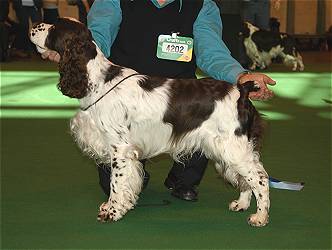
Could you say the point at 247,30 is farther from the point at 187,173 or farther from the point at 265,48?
the point at 187,173

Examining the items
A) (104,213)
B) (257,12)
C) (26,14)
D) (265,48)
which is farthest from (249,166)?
(26,14)

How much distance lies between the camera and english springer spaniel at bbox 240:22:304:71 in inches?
490

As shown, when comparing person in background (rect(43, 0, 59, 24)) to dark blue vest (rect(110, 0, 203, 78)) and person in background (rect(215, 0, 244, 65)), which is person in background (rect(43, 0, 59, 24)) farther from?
dark blue vest (rect(110, 0, 203, 78))

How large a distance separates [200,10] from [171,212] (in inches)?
49.5

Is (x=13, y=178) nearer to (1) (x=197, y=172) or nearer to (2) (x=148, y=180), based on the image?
(2) (x=148, y=180)

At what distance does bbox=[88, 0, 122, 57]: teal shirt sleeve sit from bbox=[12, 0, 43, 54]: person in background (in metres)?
9.37

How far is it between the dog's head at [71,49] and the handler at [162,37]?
423 millimetres

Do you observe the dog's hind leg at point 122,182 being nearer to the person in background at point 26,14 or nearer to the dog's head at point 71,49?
the dog's head at point 71,49

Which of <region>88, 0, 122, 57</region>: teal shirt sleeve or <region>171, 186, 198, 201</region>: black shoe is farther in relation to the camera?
<region>171, 186, 198, 201</region>: black shoe

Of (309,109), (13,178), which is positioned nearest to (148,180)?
(13,178)

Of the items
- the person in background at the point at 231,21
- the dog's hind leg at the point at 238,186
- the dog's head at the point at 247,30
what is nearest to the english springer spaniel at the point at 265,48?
the dog's head at the point at 247,30

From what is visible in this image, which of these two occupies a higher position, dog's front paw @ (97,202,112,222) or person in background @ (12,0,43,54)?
dog's front paw @ (97,202,112,222)

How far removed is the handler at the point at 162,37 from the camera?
425 cm

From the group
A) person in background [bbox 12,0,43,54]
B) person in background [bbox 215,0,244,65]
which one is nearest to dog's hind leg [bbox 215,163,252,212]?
person in background [bbox 215,0,244,65]
